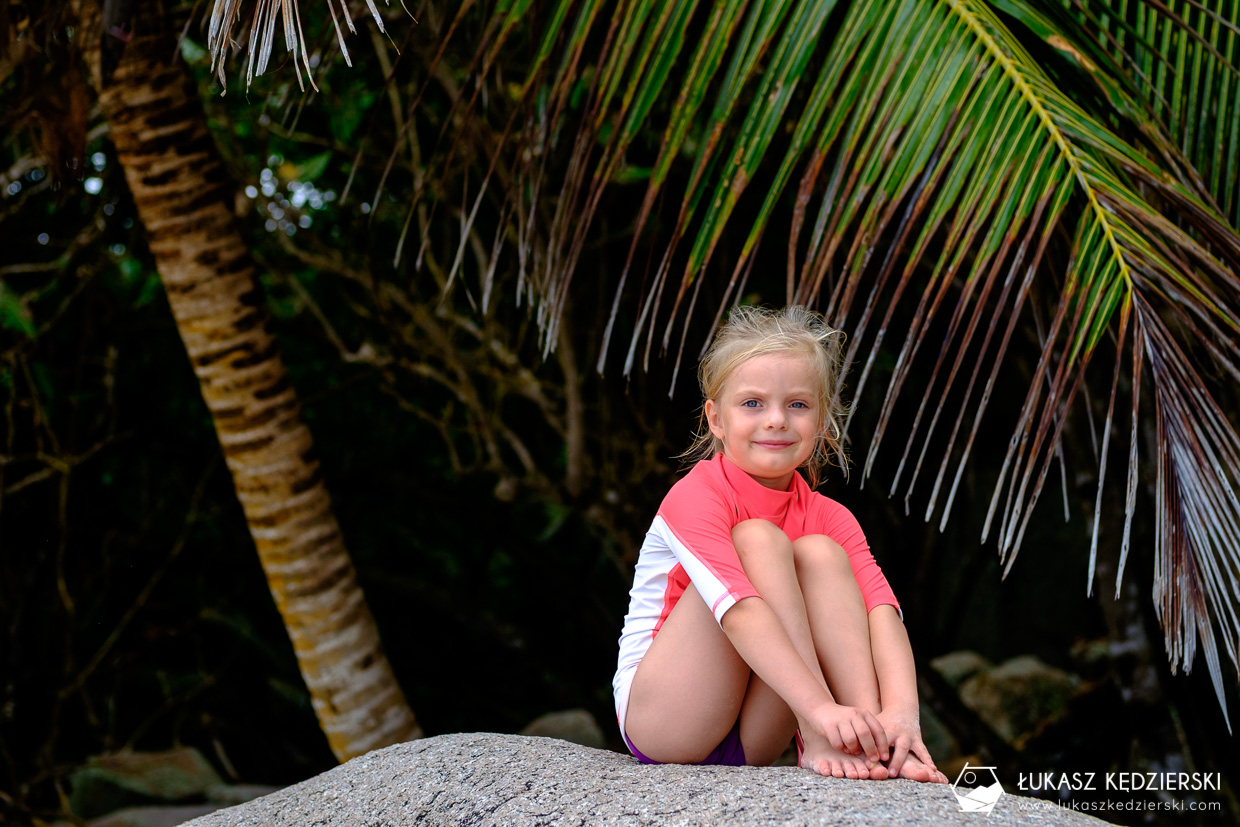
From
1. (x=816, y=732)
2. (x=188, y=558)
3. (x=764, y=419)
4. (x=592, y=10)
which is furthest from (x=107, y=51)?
(x=188, y=558)

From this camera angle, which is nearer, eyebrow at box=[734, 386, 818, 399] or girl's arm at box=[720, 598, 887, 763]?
girl's arm at box=[720, 598, 887, 763]

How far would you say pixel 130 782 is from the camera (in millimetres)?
4633

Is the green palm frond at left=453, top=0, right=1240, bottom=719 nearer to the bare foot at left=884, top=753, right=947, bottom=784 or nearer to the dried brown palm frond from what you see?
the bare foot at left=884, top=753, right=947, bottom=784

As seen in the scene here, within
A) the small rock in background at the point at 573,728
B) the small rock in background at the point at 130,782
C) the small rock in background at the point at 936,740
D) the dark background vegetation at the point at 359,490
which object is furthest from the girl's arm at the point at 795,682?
the small rock in background at the point at 130,782

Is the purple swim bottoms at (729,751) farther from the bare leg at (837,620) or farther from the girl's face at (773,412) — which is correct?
the girl's face at (773,412)

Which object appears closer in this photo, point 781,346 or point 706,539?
point 706,539

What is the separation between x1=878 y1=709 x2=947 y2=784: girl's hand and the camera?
158 cm

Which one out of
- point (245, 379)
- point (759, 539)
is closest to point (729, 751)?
point (759, 539)

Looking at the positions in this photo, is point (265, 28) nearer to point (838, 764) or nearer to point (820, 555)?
point (820, 555)

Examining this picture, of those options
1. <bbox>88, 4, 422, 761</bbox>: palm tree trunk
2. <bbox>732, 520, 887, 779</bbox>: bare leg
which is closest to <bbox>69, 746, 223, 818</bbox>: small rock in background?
<bbox>88, 4, 422, 761</bbox>: palm tree trunk

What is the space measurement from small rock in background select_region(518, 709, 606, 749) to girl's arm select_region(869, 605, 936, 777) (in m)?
3.07

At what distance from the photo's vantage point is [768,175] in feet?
12.7

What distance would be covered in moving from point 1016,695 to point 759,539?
14.2 feet

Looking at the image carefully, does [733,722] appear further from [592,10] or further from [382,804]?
[592,10]
